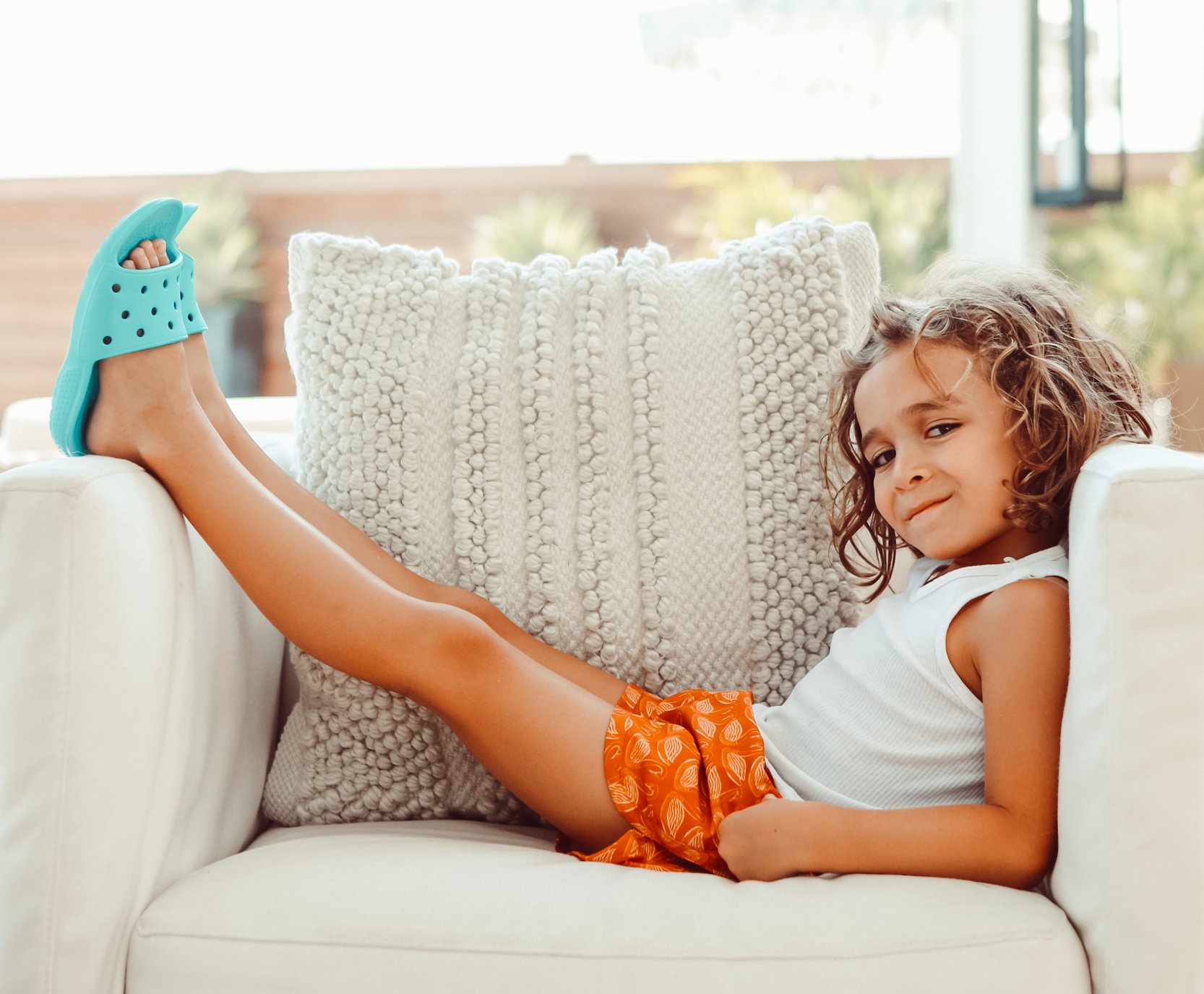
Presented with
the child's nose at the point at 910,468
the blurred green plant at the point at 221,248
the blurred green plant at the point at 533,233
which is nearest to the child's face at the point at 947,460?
the child's nose at the point at 910,468

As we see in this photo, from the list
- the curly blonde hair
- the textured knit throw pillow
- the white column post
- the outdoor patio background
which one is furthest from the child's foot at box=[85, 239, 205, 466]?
the outdoor patio background

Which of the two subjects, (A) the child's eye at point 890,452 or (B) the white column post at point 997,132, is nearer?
(A) the child's eye at point 890,452

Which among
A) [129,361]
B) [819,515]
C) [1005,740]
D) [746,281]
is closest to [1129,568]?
[1005,740]

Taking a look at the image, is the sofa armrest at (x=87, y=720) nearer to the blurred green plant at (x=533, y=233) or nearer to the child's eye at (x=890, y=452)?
the child's eye at (x=890, y=452)

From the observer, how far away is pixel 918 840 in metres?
0.77

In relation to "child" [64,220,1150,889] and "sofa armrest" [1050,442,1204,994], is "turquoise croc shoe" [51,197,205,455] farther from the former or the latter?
"sofa armrest" [1050,442,1204,994]

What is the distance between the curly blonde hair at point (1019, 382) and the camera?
926 mm

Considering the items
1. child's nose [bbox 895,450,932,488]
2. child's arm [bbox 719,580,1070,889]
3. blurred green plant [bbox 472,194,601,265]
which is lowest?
child's arm [bbox 719,580,1070,889]

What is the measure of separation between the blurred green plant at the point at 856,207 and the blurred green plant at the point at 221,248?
1.89 meters

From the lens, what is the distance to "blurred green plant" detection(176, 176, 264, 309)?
440cm

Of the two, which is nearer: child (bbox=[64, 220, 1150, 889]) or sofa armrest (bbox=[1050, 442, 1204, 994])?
sofa armrest (bbox=[1050, 442, 1204, 994])

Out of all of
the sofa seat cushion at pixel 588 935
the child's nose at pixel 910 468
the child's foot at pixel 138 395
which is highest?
the child's foot at pixel 138 395

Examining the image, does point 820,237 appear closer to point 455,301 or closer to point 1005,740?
point 455,301

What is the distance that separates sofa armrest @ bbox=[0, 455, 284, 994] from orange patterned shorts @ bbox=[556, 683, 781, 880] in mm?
338
